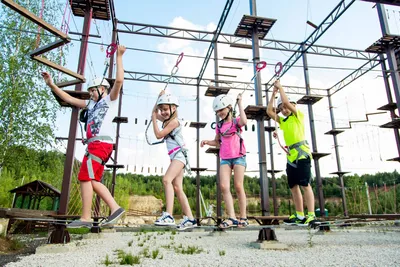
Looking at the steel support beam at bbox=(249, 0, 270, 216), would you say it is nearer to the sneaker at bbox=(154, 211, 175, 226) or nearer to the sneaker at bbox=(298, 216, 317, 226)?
the sneaker at bbox=(298, 216, 317, 226)

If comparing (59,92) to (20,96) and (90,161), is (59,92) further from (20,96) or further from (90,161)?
(20,96)

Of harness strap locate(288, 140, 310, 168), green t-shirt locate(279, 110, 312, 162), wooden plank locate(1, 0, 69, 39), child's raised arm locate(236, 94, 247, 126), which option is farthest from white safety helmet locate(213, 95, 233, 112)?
wooden plank locate(1, 0, 69, 39)

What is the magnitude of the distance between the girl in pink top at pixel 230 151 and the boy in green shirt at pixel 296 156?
66 centimetres

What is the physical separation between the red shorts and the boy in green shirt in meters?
2.28

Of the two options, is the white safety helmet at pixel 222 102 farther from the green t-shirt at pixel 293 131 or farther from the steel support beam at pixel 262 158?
the steel support beam at pixel 262 158

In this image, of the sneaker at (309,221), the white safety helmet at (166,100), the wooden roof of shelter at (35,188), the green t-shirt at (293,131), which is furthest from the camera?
the wooden roof of shelter at (35,188)

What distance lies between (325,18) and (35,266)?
10.7 meters

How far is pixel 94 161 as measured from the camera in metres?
2.74

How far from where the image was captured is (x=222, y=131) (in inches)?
150

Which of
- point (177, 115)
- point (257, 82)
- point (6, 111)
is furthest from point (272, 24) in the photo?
point (6, 111)

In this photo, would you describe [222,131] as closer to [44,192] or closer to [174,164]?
[174,164]

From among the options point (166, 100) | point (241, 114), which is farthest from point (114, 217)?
point (241, 114)

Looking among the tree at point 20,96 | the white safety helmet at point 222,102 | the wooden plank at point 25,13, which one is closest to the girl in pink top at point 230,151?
the white safety helmet at point 222,102

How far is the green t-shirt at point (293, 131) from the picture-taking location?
3893 millimetres
